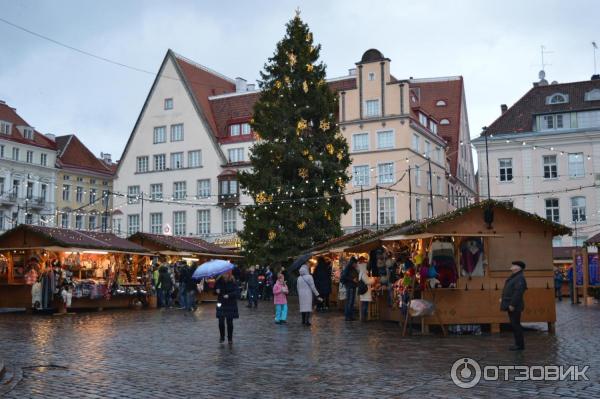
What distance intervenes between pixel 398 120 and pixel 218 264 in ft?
115

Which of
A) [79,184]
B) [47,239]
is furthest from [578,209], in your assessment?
[79,184]

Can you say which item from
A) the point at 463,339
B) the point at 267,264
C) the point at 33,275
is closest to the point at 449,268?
the point at 463,339

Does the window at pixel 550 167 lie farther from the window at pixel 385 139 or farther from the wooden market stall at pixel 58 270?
the wooden market stall at pixel 58 270

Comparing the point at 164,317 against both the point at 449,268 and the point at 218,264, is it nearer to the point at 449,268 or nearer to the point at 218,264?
the point at 218,264

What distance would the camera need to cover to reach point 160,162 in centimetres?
6178

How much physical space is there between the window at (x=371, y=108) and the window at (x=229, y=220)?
13226 millimetres

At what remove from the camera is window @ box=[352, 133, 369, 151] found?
5322cm

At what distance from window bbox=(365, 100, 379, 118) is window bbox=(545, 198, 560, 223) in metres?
13.1

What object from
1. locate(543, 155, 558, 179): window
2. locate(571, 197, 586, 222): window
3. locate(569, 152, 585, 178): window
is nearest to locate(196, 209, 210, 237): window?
→ locate(543, 155, 558, 179): window

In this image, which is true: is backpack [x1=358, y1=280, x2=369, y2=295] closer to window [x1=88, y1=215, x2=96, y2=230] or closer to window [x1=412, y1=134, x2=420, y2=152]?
window [x1=412, y1=134, x2=420, y2=152]

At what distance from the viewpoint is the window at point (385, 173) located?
52.0 metres

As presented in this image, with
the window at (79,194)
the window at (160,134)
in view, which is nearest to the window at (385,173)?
the window at (160,134)

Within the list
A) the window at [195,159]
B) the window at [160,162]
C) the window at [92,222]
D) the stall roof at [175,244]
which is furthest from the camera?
the window at [92,222]

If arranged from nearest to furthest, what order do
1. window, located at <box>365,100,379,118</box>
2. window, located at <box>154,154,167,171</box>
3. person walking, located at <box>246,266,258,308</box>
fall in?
person walking, located at <box>246,266,258,308</box>, window, located at <box>365,100,379,118</box>, window, located at <box>154,154,167,171</box>
